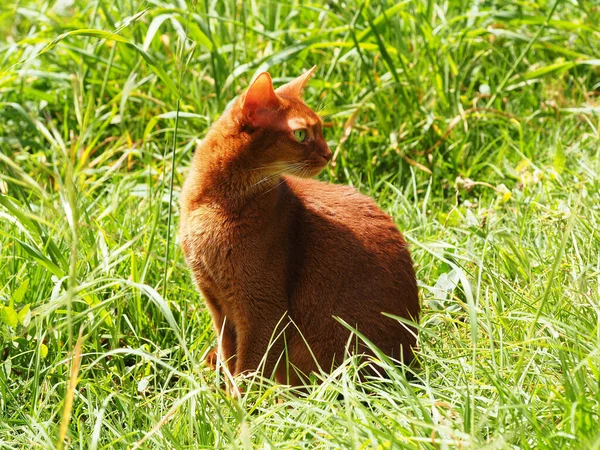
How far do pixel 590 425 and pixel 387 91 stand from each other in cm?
238

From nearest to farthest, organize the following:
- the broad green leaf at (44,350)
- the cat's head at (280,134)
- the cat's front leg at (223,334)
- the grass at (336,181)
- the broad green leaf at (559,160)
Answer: the grass at (336,181), the broad green leaf at (44,350), the cat's head at (280,134), the cat's front leg at (223,334), the broad green leaf at (559,160)

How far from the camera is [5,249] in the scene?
3.02 metres

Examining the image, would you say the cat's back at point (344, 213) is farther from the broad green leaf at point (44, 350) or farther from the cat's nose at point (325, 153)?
the broad green leaf at point (44, 350)

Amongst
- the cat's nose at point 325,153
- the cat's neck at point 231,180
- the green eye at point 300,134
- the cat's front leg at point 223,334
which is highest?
the green eye at point 300,134

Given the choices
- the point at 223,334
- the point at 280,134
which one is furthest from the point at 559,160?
the point at 223,334

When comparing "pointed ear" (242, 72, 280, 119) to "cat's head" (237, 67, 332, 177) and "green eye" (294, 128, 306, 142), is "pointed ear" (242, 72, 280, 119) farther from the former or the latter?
"green eye" (294, 128, 306, 142)

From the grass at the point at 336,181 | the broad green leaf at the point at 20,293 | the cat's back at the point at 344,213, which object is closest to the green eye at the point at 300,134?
the cat's back at the point at 344,213

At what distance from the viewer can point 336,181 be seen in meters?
3.88

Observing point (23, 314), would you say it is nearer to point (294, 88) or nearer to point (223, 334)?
point (223, 334)

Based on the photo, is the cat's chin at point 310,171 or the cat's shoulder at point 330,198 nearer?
the cat's chin at point 310,171

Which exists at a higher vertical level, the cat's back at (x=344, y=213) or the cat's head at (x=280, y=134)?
the cat's head at (x=280, y=134)

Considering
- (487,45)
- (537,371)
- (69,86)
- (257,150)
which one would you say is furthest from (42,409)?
(487,45)

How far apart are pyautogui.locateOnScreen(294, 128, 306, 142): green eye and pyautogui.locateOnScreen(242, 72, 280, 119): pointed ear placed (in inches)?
4.2

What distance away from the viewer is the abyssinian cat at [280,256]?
8.97ft
